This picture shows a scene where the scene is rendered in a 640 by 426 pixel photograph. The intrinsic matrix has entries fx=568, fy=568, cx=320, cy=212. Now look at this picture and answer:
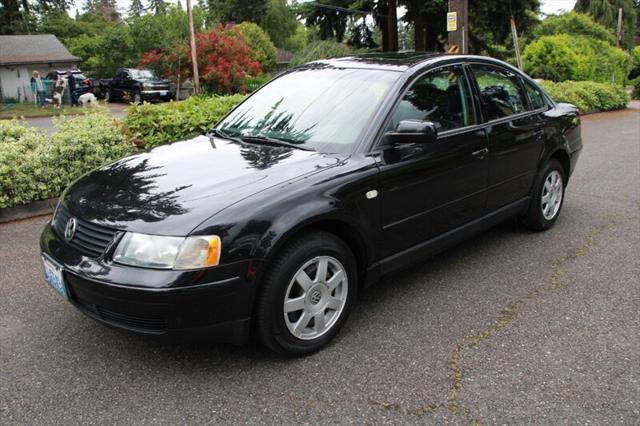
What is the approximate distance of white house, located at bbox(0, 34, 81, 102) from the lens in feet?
112

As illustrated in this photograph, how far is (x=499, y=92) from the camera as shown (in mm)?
4637

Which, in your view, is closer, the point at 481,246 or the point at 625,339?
the point at 625,339

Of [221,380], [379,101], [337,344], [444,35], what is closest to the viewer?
[221,380]

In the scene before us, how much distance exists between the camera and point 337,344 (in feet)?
10.9

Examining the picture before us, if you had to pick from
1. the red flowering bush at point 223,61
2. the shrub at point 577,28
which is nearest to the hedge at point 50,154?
the red flowering bush at point 223,61

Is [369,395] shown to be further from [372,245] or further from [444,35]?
[444,35]

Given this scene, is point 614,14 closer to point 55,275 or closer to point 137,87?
point 137,87

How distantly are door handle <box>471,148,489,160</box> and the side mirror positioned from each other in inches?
30.4

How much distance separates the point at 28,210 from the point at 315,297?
165 inches

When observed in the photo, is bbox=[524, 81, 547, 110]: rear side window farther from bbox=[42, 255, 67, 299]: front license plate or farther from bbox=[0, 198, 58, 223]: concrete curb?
bbox=[0, 198, 58, 223]: concrete curb

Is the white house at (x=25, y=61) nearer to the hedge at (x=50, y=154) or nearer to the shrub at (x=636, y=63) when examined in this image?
the hedge at (x=50, y=154)

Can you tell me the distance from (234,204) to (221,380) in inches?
36.6

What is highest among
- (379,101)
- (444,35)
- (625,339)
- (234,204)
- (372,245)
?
(444,35)

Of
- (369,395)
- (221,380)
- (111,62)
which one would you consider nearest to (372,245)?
(369,395)
